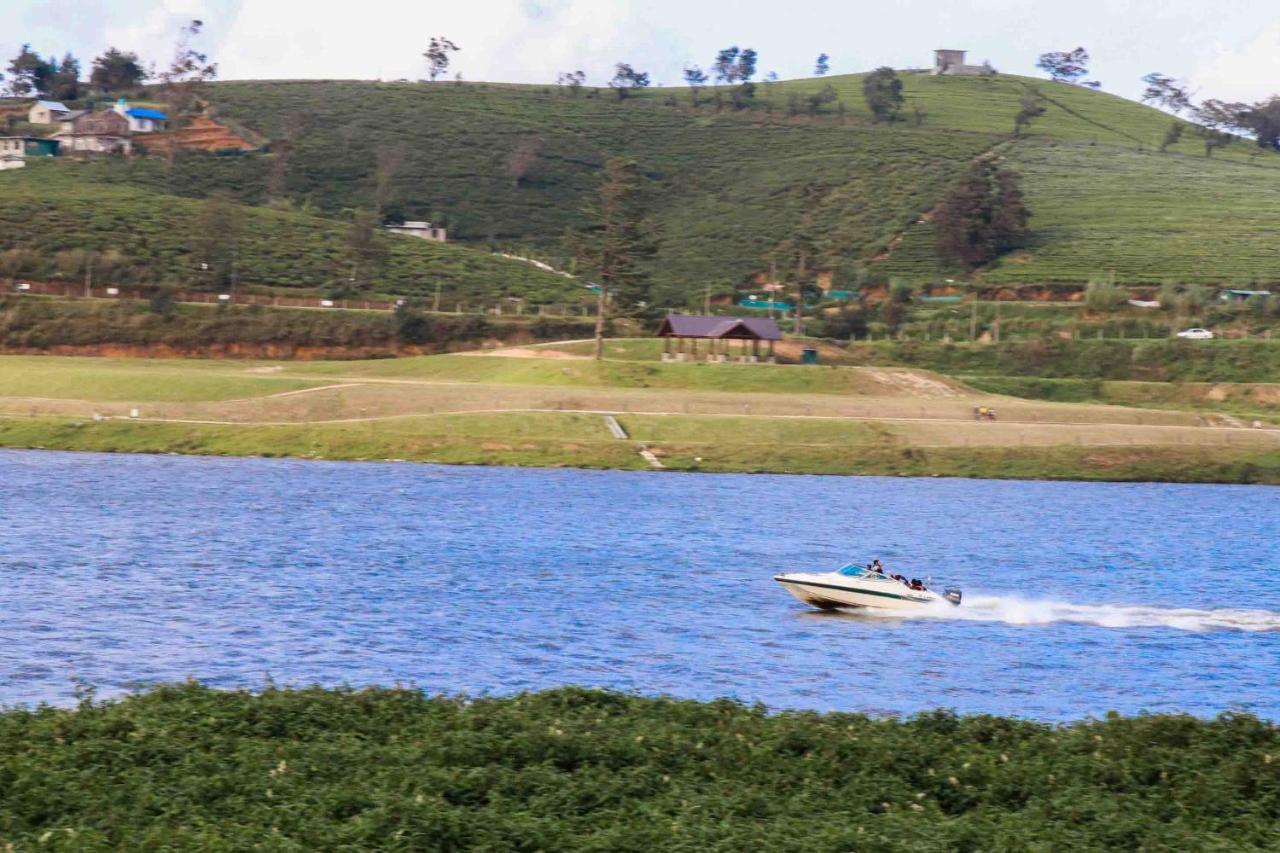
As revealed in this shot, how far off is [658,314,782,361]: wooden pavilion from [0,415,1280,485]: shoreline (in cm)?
3010

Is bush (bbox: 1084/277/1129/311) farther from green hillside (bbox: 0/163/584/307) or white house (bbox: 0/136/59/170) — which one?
white house (bbox: 0/136/59/170)

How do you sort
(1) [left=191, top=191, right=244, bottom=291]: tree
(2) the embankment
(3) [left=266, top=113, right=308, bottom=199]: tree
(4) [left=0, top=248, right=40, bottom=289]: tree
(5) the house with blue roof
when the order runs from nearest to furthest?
(2) the embankment, (4) [left=0, top=248, right=40, bottom=289]: tree, (1) [left=191, top=191, right=244, bottom=291]: tree, (3) [left=266, top=113, right=308, bottom=199]: tree, (5) the house with blue roof

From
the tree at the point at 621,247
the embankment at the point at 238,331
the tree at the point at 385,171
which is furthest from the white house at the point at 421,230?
the tree at the point at 621,247

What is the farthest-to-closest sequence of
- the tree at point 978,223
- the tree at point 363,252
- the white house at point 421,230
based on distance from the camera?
the white house at point 421,230 < the tree at point 978,223 < the tree at point 363,252

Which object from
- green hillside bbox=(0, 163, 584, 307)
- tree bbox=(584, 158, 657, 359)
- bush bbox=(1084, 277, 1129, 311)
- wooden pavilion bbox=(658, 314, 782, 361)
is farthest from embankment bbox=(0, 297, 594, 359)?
bush bbox=(1084, 277, 1129, 311)

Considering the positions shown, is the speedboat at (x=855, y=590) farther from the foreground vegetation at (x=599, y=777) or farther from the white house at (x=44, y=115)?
the white house at (x=44, y=115)

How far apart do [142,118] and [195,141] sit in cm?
665

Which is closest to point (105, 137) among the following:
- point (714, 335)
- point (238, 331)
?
point (238, 331)

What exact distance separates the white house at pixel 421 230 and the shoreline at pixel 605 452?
96367 millimetres

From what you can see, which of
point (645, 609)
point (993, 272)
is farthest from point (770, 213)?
point (645, 609)

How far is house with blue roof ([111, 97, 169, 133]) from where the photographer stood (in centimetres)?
19038

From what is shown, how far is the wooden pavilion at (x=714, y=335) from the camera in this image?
106 metres

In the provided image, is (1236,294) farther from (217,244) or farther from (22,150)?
(22,150)

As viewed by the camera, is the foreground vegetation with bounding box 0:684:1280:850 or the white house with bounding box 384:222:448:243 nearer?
the foreground vegetation with bounding box 0:684:1280:850
